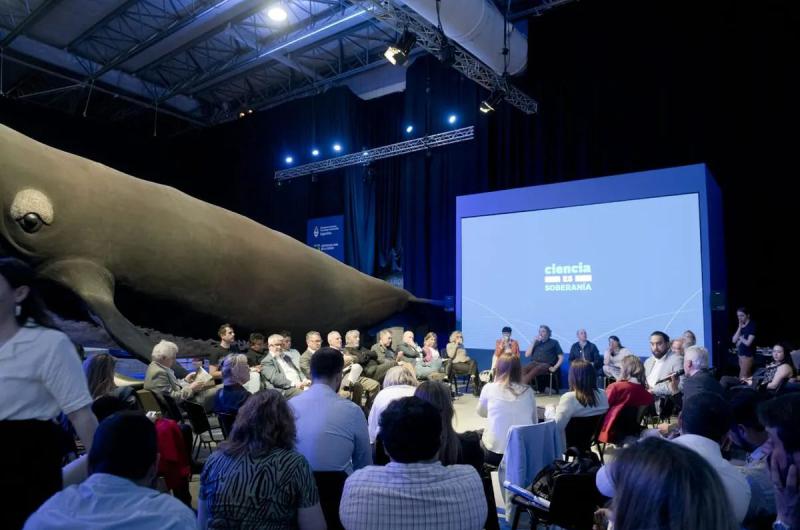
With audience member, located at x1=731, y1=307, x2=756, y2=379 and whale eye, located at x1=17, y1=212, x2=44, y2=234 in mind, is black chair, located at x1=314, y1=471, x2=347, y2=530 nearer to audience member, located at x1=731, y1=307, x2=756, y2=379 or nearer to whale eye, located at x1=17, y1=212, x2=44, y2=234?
whale eye, located at x1=17, y1=212, x2=44, y2=234

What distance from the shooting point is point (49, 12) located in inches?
408

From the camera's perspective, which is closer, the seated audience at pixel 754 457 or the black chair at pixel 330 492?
the seated audience at pixel 754 457

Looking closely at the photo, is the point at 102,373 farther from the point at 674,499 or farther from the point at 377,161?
the point at 377,161

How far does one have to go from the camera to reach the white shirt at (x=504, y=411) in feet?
10.9

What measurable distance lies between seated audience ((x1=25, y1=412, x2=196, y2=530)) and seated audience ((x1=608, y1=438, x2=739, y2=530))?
2.79 feet

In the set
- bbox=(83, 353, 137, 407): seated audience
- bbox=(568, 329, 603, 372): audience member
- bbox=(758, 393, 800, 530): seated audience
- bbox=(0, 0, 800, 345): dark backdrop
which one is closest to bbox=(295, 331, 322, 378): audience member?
bbox=(83, 353, 137, 407): seated audience

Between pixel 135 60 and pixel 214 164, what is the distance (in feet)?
12.4

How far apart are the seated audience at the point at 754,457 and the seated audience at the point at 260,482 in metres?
1.35

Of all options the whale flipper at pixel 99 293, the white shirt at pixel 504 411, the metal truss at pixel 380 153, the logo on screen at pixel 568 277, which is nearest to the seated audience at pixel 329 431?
the white shirt at pixel 504 411

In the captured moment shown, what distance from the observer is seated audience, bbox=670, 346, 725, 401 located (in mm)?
3381

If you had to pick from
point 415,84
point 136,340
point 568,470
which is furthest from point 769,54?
point 136,340

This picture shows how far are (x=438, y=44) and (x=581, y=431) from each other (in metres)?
6.72

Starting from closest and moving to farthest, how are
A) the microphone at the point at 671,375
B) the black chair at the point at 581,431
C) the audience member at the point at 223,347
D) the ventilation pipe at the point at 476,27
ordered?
the black chair at the point at 581,431 → the microphone at the point at 671,375 → the audience member at the point at 223,347 → the ventilation pipe at the point at 476,27

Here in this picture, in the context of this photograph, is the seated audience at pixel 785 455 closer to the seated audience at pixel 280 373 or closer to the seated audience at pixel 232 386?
the seated audience at pixel 232 386
